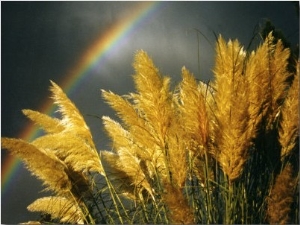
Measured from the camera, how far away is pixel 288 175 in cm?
182

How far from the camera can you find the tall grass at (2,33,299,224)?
1981mm

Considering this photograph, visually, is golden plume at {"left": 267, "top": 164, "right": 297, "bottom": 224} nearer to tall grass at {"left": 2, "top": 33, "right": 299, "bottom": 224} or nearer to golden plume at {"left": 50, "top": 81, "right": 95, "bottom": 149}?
tall grass at {"left": 2, "top": 33, "right": 299, "bottom": 224}

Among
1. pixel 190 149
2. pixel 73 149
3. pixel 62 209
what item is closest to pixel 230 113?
pixel 190 149

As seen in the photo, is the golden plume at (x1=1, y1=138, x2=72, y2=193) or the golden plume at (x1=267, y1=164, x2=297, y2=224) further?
the golden plume at (x1=1, y1=138, x2=72, y2=193)

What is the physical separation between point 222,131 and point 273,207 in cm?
39

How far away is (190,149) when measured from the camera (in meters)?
2.26

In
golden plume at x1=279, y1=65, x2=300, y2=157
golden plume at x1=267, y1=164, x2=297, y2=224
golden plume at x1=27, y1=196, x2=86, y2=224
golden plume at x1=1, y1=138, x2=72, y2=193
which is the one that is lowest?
golden plume at x1=27, y1=196, x2=86, y2=224

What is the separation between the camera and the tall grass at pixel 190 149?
1.98 metres

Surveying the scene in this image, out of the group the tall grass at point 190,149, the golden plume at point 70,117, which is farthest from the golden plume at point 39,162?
the golden plume at point 70,117

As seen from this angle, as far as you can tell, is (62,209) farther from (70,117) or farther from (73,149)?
(70,117)

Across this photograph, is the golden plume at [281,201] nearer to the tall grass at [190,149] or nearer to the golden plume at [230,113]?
the tall grass at [190,149]

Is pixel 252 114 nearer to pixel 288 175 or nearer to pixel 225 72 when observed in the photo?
pixel 225 72

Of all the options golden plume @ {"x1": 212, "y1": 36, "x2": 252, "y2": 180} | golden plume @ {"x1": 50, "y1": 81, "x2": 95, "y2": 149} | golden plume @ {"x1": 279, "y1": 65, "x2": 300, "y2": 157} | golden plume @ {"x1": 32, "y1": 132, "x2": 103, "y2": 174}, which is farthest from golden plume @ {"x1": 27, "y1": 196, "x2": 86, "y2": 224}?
golden plume @ {"x1": 279, "y1": 65, "x2": 300, "y2": 157}

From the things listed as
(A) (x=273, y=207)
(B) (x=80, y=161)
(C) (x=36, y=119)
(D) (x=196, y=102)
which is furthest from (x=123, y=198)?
(A) (x=273, y=207)
